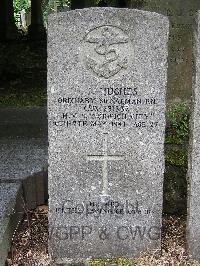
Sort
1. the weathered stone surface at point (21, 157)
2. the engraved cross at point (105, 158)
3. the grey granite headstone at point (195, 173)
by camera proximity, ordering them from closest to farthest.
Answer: the grey granite headstone at point (195, 173) → the engraved cross at point (105, 158) → the weathered stone surface at point (21, 157)

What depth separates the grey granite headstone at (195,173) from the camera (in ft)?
11.9

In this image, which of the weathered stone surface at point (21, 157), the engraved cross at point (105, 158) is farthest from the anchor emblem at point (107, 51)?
the weathered stone surface at point (21, 157)

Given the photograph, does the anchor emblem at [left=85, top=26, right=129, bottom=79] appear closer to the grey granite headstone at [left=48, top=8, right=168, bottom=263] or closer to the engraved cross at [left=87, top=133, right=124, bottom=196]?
the grey granite headstone at [left=48, top=8, right=168, bottom=263]

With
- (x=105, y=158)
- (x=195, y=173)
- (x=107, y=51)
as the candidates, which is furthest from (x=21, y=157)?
(x=195, y=173)

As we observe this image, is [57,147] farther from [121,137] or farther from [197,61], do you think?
[197,61]

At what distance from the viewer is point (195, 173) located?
3.84 metres

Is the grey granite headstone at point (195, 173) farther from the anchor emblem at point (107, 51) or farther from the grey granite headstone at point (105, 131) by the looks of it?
the anchor emblem at point (107, 51)

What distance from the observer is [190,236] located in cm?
400

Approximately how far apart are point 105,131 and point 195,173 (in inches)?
28.8

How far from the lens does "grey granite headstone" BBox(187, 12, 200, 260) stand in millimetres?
3627

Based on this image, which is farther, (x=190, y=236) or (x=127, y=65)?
(x=190, y=236)

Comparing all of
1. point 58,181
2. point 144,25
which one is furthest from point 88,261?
point 144,25

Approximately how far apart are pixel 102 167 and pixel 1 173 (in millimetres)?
1361

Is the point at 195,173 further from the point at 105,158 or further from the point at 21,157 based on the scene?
the point at 21,157
